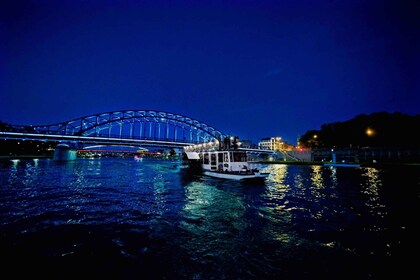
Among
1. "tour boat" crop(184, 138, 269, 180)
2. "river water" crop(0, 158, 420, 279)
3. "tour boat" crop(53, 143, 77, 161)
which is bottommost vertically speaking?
"river water" crop(0, 158, 420, 279)

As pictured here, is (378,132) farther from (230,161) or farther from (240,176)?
(240,176)

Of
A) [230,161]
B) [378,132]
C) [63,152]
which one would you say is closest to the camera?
[230,161]

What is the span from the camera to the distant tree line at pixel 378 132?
67.6 meters

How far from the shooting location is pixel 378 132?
73688 millimetres


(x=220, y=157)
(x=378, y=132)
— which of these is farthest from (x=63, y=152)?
(x=378, y=132)

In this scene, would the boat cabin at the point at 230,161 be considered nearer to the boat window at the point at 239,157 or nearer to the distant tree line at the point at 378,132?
the boat window at the point at 239,157

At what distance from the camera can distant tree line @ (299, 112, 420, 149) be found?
6759 cm

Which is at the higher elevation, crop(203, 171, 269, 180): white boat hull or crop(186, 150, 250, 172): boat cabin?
crop(186, 150, 250, 172): boat cabin

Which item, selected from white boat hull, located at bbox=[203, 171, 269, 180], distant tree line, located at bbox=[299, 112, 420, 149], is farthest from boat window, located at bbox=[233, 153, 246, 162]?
distant tree line, located at bbox=[299, 112, 420, 149]

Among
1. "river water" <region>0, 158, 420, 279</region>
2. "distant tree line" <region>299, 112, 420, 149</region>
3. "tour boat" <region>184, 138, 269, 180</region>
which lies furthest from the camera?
"distant tree line" <region>299, 112, 420, 149</region>


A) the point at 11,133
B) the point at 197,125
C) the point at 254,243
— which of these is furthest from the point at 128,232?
the point at 197,125

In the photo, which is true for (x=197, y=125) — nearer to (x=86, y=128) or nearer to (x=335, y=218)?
(x=86, y=128)

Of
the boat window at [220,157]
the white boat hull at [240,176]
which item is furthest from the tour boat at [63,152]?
the white boat hull at [240,176]

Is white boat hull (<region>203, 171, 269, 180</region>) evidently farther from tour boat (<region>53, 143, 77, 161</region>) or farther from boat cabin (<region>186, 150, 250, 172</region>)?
tour boat (<region>53, 143, 77, 161</region>)
